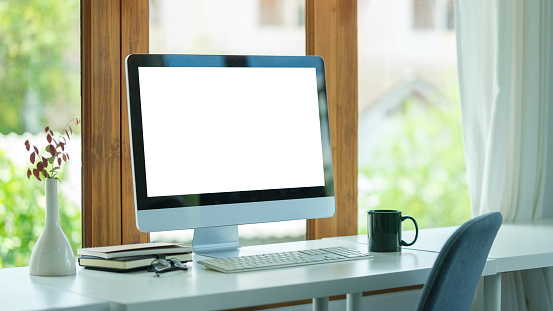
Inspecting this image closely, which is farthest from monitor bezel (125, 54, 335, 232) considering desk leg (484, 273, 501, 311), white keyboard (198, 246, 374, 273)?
desk leg (484, 273, 501, 311)

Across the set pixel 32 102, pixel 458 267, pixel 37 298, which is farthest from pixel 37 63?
pixel 458 267

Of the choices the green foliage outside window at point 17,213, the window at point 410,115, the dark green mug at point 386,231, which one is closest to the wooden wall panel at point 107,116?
the green foliage outside window at point 17,213

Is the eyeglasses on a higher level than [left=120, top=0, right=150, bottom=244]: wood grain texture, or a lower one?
lower

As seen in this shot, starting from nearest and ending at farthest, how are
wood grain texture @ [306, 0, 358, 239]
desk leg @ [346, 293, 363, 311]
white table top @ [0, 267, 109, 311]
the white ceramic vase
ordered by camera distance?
white table top @ [0, 267, 109, 311] < the white ceramic vase < desk leg @ [346, 293, 363, 311] < wood grain texture @ [306, 0, 358, 239]

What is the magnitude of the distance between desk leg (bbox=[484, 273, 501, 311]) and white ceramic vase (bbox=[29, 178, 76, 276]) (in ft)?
3.17

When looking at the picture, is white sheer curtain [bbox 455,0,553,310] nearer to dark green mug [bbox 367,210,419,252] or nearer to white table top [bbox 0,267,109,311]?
dark green mug [bbox 367,210,419,252]

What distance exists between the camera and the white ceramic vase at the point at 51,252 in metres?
1.45

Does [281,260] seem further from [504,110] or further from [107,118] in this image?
[504,110]

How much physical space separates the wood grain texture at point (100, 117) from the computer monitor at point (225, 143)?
19.3 inches

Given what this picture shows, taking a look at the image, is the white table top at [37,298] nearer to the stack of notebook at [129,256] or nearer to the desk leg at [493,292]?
the stack of notebook at [129,256]

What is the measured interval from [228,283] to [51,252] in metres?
0.40

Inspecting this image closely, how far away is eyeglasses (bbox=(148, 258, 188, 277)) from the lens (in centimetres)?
145

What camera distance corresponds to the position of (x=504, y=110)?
2586mm

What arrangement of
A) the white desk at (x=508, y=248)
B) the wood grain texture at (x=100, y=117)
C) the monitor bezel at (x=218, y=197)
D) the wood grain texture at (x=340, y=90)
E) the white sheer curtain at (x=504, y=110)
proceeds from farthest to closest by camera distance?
the white sheer curtain at (x=504, y=110) < the wood grain texture at (x=340, y=90) < the wood grain texture at (x=100, y=117) < the white desk at (x=508, y=248) < the monitor bezel at (x=218, y=197)
